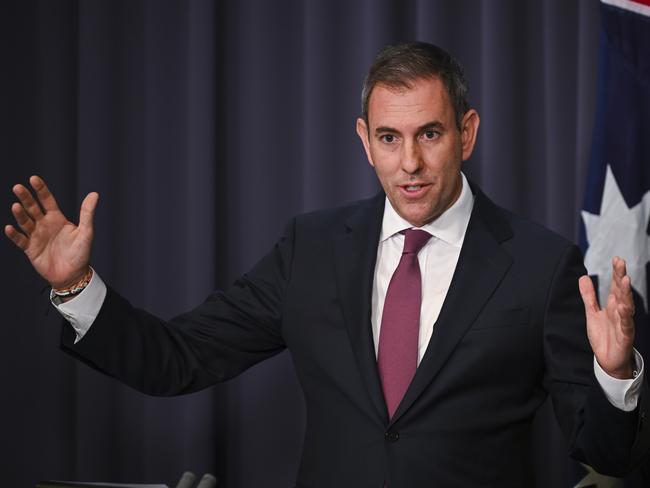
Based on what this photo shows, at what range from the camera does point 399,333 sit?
1.72 metres

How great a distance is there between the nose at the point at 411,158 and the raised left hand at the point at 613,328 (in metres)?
0.39

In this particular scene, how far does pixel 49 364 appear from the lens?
95.7 inches

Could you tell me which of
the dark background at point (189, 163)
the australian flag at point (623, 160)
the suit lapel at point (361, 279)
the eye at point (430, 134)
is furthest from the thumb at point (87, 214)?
the australian flag at point (623, 160)

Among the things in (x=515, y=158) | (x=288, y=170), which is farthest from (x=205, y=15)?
(x=515, y=158)

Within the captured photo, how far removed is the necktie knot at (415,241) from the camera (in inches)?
70.0

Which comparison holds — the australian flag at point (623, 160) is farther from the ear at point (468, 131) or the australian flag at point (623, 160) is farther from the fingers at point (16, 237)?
the fingers at point (16, 237)

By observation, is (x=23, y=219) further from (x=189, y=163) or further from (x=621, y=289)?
(x=621, y=289)

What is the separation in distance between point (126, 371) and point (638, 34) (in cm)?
139

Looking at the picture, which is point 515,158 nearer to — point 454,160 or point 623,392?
point 454,160

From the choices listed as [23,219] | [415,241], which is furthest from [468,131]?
[23,219]

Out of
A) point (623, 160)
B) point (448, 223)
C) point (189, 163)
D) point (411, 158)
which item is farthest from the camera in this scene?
point (189, 163)

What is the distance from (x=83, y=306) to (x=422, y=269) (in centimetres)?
65

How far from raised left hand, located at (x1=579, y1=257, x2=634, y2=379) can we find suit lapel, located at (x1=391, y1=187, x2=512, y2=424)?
0.29 m

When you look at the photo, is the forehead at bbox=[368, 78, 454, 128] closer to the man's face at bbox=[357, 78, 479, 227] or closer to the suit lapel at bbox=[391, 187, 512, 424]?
the man's face at bbox=[357, 78, 479, 227]
